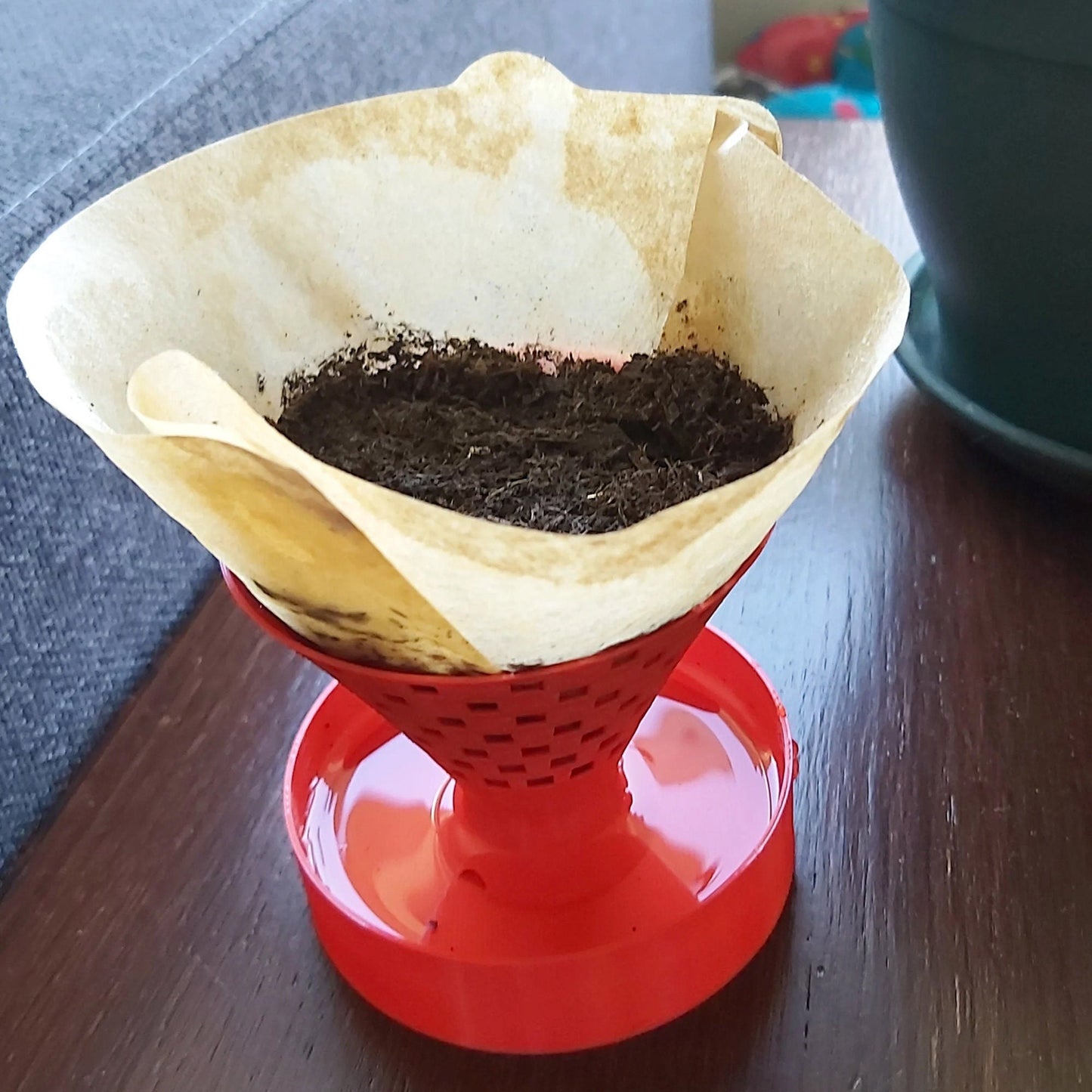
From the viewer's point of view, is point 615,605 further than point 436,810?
No

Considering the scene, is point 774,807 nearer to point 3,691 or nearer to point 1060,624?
point 1060,624

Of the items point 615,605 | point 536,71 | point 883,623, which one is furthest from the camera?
point 883,623

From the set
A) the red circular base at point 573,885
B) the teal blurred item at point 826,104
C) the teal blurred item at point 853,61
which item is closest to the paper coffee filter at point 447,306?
the red circular base at point 573,885

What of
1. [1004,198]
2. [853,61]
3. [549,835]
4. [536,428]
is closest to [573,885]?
[549,835]

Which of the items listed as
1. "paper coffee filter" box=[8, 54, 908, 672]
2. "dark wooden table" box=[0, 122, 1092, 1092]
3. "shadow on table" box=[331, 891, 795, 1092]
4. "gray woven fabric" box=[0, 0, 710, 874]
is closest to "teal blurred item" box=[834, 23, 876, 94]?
"gray woven fabric" box=[0, 0, 710, 874]

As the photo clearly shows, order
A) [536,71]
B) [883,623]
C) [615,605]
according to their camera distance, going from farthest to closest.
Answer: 1. [883,623]
2. [536,71]
3. [615,605]

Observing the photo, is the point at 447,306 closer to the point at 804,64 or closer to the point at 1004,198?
the point at 1004,198

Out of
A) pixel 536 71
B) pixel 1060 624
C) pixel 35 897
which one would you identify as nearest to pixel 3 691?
pixel 35 897
